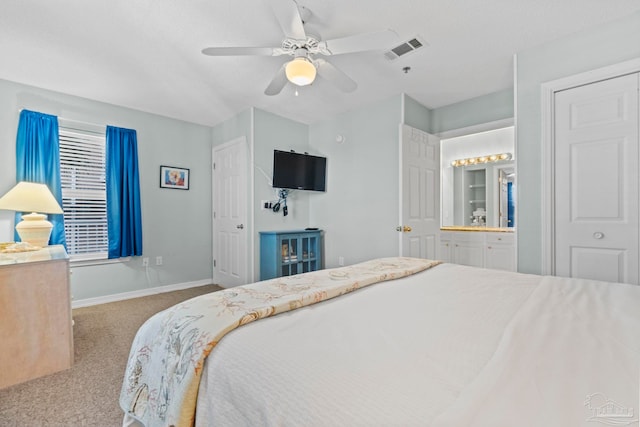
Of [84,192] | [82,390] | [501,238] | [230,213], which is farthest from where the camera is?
[230,213]

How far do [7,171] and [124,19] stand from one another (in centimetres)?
223

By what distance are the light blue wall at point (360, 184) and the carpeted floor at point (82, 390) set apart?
255cm

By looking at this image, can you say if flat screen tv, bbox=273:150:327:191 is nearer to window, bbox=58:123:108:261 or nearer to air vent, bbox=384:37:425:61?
air vent, bbox=384:37:425:61

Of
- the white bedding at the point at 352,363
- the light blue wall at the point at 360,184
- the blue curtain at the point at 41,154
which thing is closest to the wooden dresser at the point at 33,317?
the blue curtain at the point at 41,154

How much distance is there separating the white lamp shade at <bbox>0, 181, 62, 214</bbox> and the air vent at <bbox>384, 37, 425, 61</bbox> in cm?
326

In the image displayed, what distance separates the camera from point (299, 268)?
398 centimetres

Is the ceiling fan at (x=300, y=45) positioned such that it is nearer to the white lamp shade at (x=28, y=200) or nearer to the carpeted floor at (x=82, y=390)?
the white lamp shade at (x=28, y=200)

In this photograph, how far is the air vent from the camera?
2.35 meters

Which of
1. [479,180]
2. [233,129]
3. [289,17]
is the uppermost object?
[289,17]

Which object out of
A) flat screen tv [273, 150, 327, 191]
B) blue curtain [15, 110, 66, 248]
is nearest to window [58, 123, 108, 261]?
blue curtain [15, 110, 66, 248]

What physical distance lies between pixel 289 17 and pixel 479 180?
3702 millimetres

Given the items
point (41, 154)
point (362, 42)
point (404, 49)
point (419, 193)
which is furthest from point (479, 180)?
point (41, 154)

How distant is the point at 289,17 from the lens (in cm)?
192

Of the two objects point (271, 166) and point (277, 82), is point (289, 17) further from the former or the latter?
point (271, 166)
